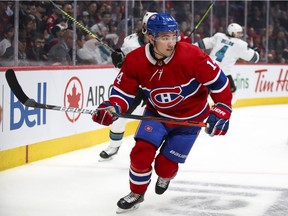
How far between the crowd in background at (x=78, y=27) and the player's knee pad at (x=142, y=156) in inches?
87.9

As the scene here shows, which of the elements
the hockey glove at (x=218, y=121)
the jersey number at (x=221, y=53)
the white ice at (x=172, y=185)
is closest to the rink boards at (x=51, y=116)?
the white ice at (x=172, y=185)

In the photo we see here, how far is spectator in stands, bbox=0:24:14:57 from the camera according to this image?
5.51m

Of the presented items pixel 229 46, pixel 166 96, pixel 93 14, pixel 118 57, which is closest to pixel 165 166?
pixel 166 96

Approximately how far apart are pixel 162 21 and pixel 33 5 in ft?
10.5

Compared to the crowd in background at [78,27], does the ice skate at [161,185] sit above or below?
below

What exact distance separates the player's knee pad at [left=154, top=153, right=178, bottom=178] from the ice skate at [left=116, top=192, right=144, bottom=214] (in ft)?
0.59

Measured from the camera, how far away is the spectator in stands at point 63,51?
20.4 ft

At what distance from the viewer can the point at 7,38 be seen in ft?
18.5

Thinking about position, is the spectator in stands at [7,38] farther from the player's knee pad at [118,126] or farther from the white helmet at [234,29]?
the white helmet at [234,29]

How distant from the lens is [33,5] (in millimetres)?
6086

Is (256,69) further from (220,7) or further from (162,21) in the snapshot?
(162,21)

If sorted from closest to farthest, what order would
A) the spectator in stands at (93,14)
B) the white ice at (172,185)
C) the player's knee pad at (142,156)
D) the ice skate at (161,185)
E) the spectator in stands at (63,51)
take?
the player's knee pad at (142,156) → the white ice at (172,185) → the ice skate at (161,185) → the spectator in stands at (63,51) → the spectator in stands at (93,14)

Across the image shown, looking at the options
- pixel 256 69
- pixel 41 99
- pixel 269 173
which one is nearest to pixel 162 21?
pixel 269 173

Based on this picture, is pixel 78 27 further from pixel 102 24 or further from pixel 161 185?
pixel 161 185
